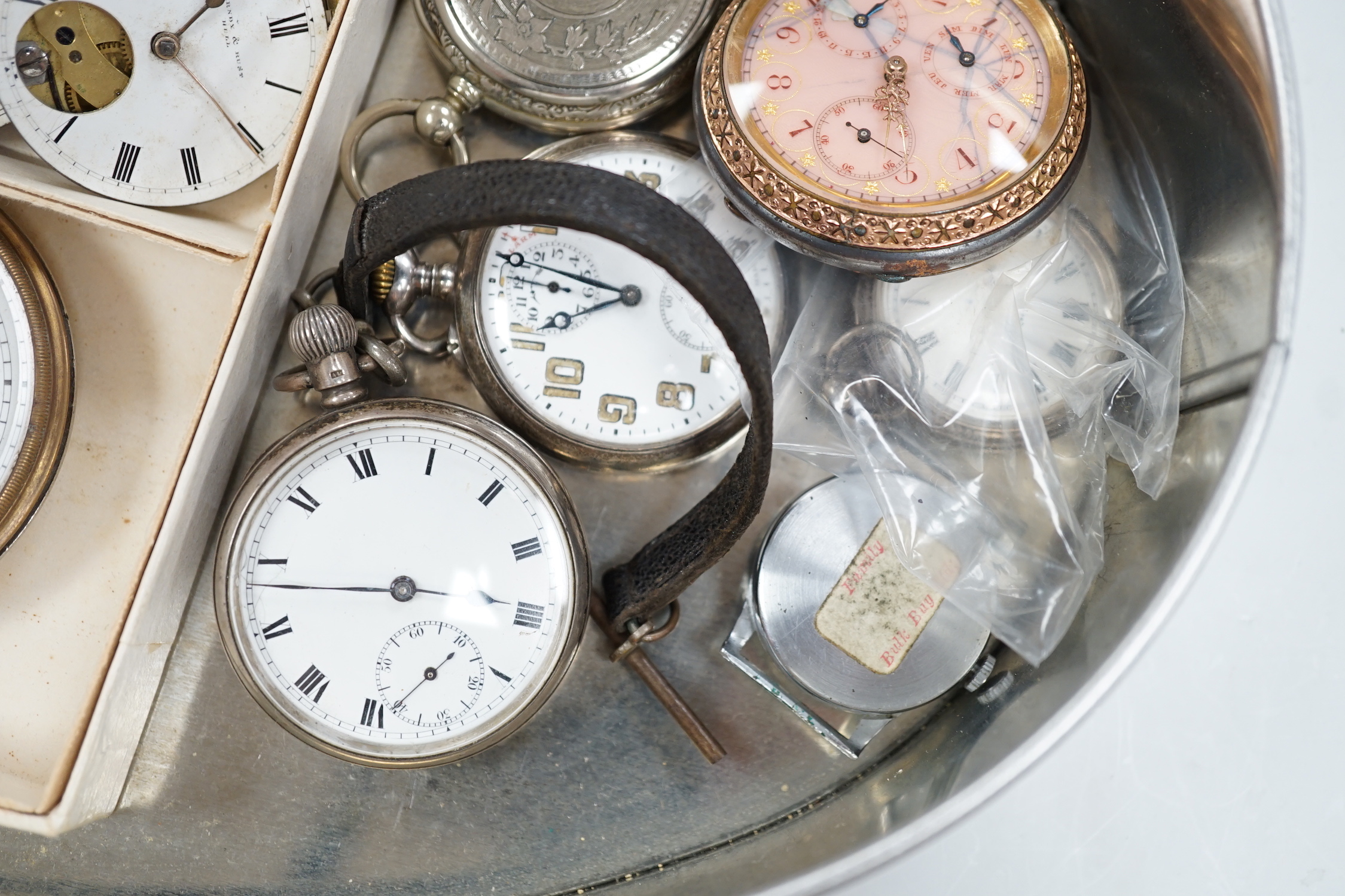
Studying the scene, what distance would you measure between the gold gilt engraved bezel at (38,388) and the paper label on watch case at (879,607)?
0.79 metres

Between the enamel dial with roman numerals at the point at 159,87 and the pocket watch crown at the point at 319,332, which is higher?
the enamel dial with roman numerals at the point at 159,87

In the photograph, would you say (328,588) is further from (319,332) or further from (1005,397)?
(1005,397)

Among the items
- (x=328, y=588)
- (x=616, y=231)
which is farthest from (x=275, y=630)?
(x=616, y=231)

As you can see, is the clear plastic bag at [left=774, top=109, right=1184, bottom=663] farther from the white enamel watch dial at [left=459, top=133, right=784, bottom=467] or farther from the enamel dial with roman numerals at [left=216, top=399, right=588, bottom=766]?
the enamel dial with roman numerals at [left=216, top=399, right=588, bottom=766]

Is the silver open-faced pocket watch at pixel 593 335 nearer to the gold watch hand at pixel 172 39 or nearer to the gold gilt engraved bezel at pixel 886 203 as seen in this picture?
the gold gilt engraved bezel at pixel 886 203

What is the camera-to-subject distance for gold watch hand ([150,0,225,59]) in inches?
42.9

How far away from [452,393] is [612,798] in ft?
1.52

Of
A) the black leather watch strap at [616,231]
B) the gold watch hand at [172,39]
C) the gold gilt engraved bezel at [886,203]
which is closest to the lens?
the black leather watch strap at [616,231]

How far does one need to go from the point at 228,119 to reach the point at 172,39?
95 millimetres

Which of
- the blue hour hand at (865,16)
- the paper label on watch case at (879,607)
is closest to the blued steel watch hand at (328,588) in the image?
the paper label on watch case at (879,607)

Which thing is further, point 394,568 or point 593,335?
point 593,335

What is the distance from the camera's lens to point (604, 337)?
43.4 inches

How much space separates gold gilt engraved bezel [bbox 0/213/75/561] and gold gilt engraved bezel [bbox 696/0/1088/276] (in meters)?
0.69

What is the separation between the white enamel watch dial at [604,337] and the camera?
108 centimetres
